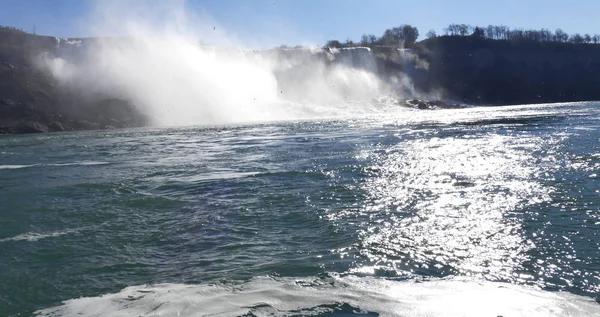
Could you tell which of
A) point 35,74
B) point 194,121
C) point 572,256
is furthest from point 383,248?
point 35,74

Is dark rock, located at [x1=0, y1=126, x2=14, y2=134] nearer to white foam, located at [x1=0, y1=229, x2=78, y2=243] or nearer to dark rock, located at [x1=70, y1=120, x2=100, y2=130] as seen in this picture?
dark rock, located at [x1=70, y1=120, x2=100, y2=130]

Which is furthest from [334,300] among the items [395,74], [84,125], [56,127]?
[395,74]

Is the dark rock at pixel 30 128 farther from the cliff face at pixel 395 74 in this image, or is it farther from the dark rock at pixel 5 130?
the dark rock at pixel 5 130

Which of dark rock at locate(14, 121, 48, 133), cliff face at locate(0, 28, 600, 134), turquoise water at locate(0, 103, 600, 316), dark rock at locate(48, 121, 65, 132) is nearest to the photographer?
turquoise water at locate(0, 103, 600, 316)

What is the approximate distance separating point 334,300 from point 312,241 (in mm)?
2462

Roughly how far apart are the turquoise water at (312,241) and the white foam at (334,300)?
0.02m

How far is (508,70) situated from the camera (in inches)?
4806

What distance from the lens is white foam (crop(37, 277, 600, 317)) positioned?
514cm

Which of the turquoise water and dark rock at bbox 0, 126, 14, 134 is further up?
dark rock at bbox 0, 126, 14, 134

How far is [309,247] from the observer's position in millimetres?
7594

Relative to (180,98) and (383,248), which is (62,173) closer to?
(383,248)

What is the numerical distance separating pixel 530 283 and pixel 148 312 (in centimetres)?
451

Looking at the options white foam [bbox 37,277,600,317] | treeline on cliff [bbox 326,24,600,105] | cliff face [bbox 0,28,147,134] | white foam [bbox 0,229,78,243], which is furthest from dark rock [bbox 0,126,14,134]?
treeline on cliff [bbox 326,24,600,105]

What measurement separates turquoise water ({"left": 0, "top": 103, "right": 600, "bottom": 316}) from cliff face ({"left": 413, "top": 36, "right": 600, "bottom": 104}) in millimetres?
97943
